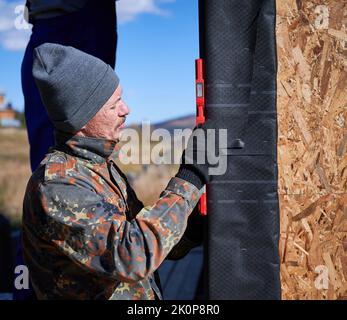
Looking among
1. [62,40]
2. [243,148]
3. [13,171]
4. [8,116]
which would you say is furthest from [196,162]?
[8,116]

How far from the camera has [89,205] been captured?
1.86 m

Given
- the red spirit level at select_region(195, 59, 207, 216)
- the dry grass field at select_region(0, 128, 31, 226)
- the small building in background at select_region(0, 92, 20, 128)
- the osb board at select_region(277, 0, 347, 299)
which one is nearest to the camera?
the red spirit level at select_region(195, 59, 207, 216)

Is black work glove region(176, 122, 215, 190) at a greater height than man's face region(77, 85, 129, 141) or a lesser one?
lesser

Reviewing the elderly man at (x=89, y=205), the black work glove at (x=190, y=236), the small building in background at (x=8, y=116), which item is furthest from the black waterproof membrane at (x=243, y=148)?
the small building in background at (x=8, y=116)

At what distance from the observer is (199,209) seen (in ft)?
7.43

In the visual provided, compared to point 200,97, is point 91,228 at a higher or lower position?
lower

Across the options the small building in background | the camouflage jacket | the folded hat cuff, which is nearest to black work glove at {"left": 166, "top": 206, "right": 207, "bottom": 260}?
the camouflage jacket

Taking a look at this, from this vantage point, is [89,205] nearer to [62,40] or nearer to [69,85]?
[69,85]

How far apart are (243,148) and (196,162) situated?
0.29m

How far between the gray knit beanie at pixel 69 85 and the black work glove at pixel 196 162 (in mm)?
357

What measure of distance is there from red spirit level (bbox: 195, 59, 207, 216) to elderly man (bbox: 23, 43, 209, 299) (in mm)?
212

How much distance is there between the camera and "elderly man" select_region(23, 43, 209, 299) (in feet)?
5.96

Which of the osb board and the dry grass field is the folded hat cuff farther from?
the dry grass field
